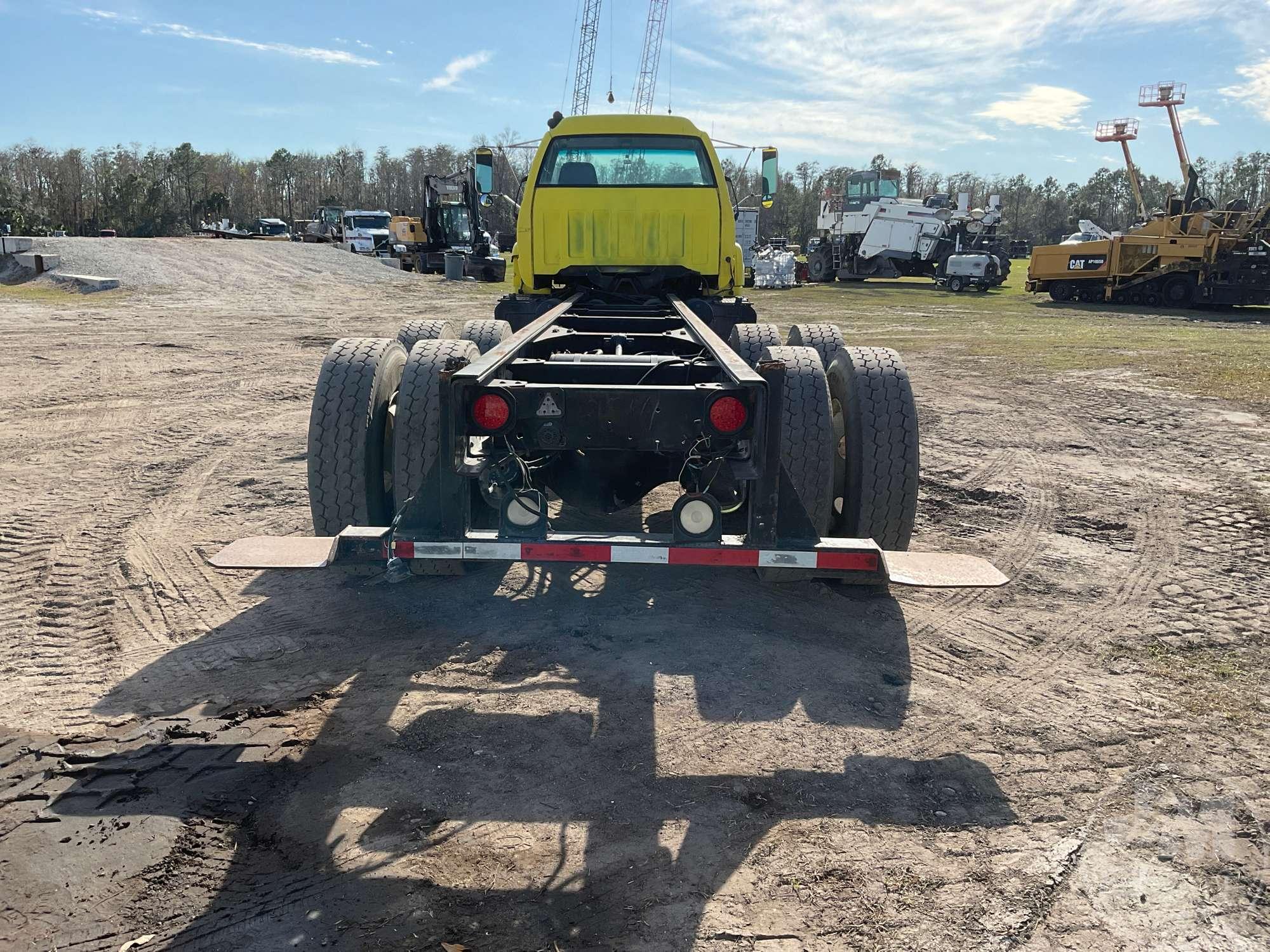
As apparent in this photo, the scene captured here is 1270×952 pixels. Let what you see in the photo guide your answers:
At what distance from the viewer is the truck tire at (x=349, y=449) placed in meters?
4.68

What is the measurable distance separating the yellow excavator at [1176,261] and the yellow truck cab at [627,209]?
21.0 m

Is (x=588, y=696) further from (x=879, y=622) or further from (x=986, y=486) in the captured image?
(x=986, y=486)

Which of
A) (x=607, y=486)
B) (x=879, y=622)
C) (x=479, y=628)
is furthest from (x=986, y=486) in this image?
(x=479, y=628)

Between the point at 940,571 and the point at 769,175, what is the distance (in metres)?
5.54

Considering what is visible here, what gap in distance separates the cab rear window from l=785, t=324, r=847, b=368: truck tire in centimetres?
156

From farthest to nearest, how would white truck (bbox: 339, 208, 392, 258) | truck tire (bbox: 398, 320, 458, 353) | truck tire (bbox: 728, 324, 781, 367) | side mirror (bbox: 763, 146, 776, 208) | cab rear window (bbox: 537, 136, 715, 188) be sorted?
white truck (bbox: 339, 208, 392, 258)
side mirror (bbox: 763, 146, 776, 208)
cab rear window (bbox: 537, 136, 715, 188)
truck tire (bbox: 398, 320, 458, 353)
truck tire (bbox: 728, 324, 781, 367)

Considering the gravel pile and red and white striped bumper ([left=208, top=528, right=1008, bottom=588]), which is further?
the gravel pile

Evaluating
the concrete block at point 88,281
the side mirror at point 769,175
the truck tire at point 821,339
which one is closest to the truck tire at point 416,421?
the truck tire at point 821,339

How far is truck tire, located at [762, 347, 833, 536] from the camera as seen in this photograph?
4.42 m

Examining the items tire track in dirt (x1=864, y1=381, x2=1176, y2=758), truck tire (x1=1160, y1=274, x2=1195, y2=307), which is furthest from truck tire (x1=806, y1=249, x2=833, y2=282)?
tire track in dirt (x1=864, y1=381, x2=1176, y2=758)

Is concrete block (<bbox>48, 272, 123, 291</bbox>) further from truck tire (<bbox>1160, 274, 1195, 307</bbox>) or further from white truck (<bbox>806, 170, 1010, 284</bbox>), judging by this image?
truck tire (<bbox>1160, 274, 1195, 307</bbox>)

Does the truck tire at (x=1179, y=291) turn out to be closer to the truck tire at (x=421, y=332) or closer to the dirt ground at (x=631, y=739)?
the dirt ground at (x=631, y=739)

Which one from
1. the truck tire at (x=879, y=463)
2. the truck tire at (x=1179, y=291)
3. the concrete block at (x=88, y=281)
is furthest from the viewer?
the truck tire at (x=1179, y=291)

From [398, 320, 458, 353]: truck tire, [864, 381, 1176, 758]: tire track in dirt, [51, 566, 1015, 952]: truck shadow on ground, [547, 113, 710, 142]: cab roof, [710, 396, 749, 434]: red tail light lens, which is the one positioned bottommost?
[51, 566, 1015, 952]: truck shadow on ground
